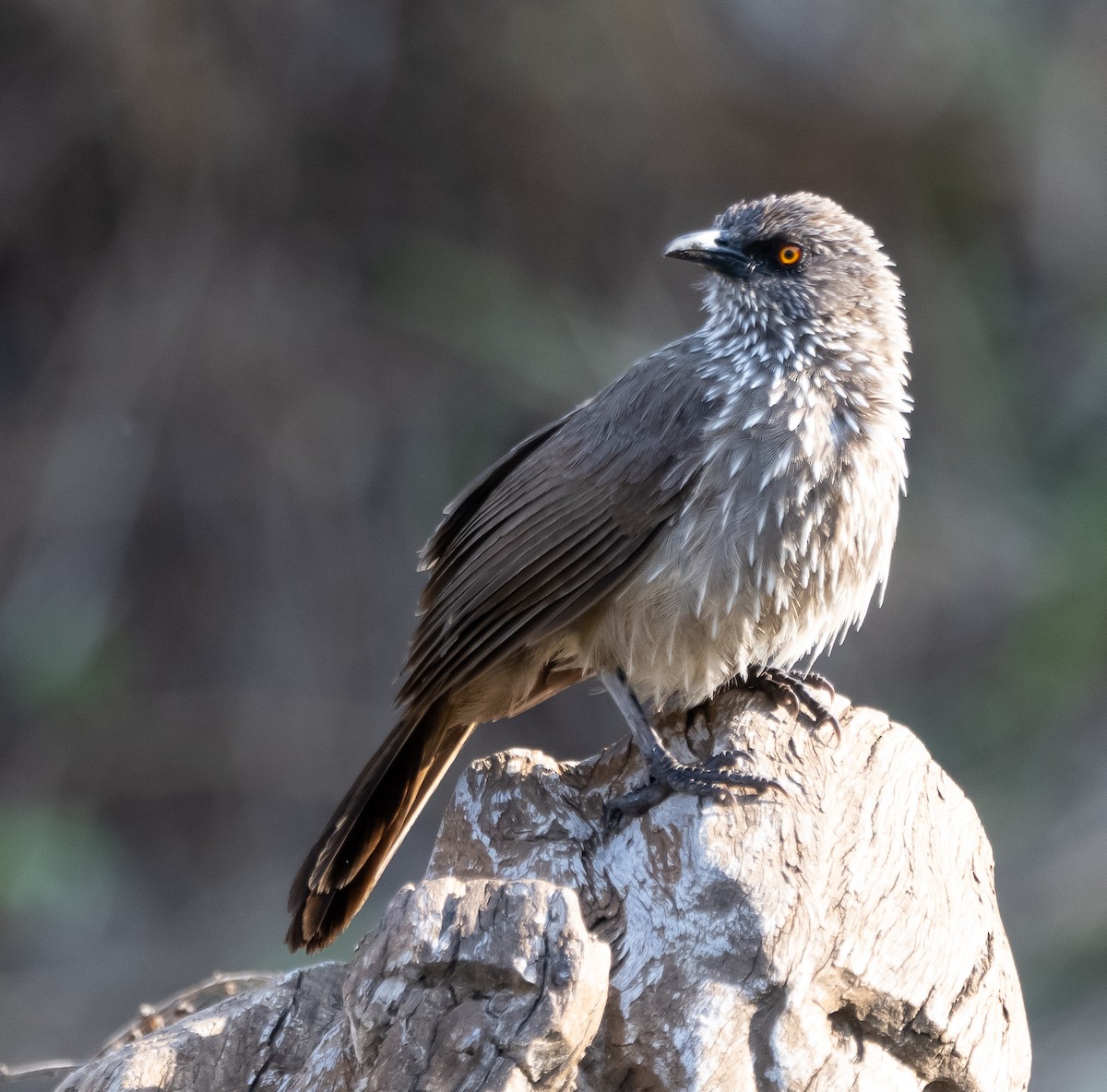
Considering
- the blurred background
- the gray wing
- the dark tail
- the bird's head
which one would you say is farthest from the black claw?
the blurred background

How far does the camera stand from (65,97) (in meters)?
7.70

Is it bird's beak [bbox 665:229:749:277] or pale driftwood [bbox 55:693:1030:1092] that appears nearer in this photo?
pale driftwood [bbox 55:693:1030:1092]

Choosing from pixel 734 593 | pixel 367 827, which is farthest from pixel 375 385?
pixel 734 593

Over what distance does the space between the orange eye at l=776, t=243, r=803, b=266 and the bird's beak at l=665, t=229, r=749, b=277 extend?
99 mm

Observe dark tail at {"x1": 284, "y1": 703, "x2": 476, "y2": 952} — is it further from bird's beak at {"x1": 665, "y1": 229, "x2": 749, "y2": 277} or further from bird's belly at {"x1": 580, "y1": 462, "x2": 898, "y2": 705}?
bird's beak at {"x1": 665, "y1": 229, "x2": 749, "y2": 277}

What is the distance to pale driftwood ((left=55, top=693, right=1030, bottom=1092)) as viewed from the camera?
2.60 metres

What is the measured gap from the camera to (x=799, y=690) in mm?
3891

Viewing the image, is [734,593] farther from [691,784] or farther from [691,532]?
[691,784]

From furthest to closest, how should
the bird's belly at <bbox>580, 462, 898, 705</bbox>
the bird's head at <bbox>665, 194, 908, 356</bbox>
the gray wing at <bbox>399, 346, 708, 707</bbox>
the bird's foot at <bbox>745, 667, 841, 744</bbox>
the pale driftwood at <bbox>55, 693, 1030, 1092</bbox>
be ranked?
the bird's head at <bbox>665, 194, 908, 356</bbox> < the gray wing at <bbox>399, 346, 708, 707</bbox> < the bird's belly at <bbox>580, 462, 898, 705</bbox> < the bird's foot at <bbox>745, 667, 841, 744</bbox> < the pale driftwood at <bbox>55, 693, 1030, 1092</bbox>

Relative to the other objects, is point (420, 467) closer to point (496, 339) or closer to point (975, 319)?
point (496, 339)

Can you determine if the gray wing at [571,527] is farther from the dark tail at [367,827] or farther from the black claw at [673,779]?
the black claw at [673,779]

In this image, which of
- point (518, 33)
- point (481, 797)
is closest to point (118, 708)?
point (518, 33)

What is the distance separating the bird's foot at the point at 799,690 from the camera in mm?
3703

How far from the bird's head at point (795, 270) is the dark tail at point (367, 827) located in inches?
57.9
